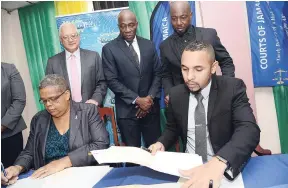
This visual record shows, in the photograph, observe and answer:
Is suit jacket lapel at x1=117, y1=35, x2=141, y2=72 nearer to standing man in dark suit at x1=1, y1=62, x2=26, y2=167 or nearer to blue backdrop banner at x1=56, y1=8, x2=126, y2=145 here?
blue backdrop banner at x1=56, y1=8, x2=126, y2=145

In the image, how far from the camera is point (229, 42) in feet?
12.6

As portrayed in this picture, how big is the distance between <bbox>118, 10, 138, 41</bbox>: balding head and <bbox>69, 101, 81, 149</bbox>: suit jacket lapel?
3.78 ft

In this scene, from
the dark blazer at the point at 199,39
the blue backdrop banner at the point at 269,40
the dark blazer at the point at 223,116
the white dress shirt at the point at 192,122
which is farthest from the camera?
the blue backdrop banner at the point at 269,40

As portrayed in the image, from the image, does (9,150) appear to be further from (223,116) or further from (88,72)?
(223,116)

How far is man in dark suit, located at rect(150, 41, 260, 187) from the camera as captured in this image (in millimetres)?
1646

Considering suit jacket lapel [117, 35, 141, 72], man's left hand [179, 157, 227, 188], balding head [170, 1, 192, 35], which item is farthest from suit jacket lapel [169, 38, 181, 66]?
man's left hand [179, 157, 227, 188]

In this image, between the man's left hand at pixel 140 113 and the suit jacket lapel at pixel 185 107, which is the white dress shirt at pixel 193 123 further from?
the man's left hand at pixel 140 113

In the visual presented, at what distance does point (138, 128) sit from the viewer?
3.27 m

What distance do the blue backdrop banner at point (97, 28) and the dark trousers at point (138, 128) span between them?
80cm

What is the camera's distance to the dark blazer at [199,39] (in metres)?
2.88

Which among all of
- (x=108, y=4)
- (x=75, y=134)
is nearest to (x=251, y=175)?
(x=75, y=134)

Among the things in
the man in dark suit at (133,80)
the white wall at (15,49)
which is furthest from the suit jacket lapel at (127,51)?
the white wall at (15,49)

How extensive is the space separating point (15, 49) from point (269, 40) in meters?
3.56

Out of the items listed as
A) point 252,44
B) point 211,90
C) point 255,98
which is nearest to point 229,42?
point 252,44
